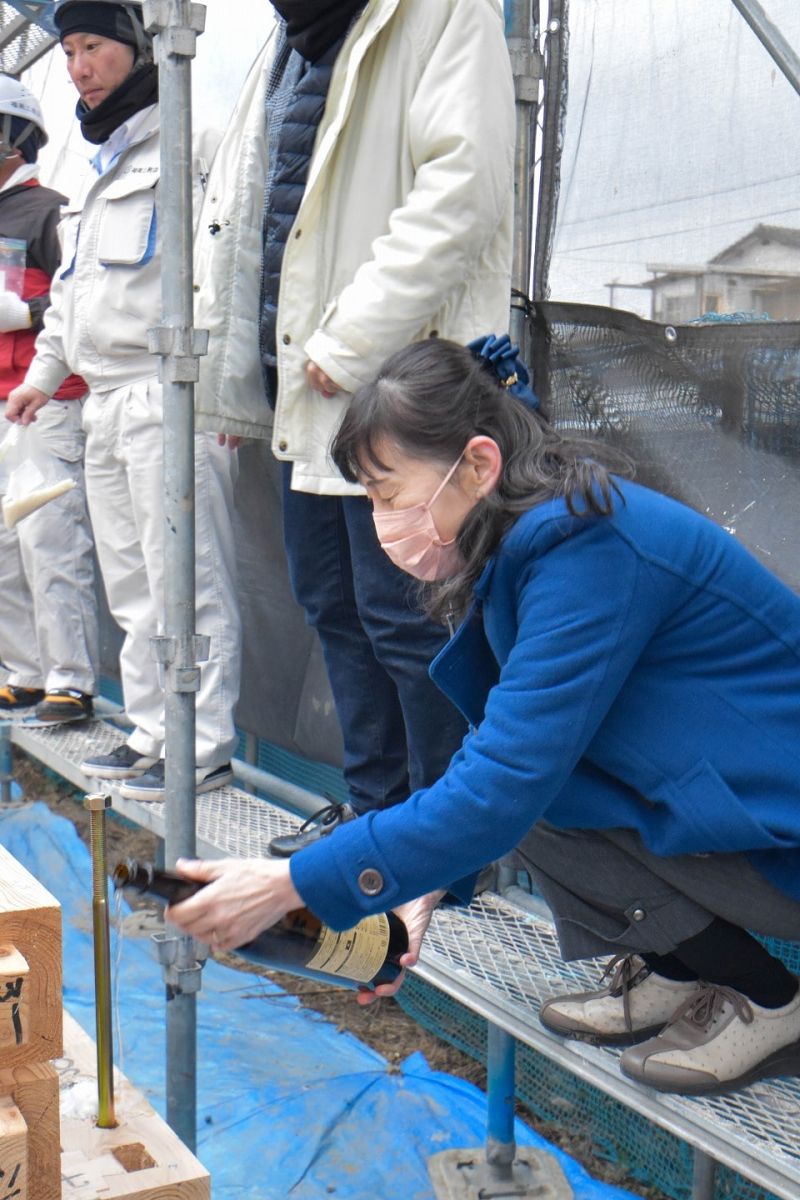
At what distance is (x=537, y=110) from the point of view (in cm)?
256

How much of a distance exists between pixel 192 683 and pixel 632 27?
1.45 meters

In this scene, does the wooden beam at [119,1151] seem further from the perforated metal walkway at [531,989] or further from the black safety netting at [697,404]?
the black safety netting at [697,404]

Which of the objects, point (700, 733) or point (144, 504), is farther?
point (144, 504)

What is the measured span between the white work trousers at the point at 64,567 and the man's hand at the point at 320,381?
1.63 metres

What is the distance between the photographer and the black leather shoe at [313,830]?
8.62ft

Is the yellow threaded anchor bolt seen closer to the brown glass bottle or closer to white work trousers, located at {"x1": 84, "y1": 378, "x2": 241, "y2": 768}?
the brown glass bottle

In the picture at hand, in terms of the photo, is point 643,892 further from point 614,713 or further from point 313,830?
point 313,830

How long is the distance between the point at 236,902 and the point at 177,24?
164 cm

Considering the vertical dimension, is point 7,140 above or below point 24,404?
above

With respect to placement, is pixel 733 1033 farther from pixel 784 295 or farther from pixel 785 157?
pixel 785 157

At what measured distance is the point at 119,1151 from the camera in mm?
1574

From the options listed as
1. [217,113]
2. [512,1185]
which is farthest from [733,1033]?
[217,113]

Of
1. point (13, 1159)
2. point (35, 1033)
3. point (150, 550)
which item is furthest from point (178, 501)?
point (13, 1159)

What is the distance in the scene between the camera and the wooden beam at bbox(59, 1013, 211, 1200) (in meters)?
1.47
